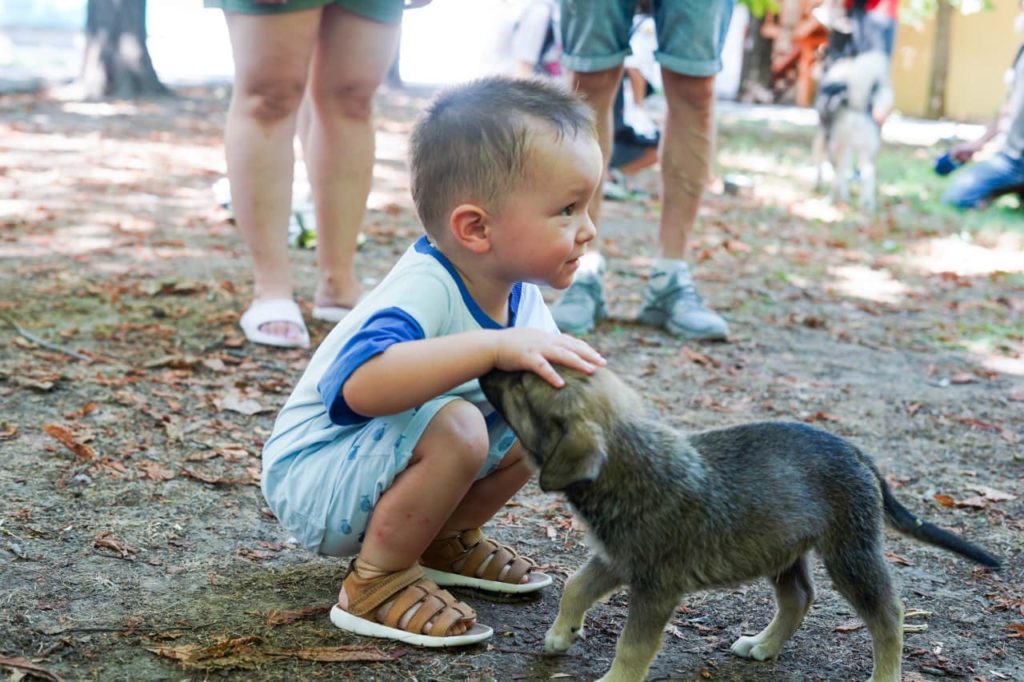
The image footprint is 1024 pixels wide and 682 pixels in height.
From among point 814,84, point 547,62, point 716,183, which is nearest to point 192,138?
point 547,62

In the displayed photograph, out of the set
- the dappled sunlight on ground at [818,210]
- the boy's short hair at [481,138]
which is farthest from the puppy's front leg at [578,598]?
the dappled sunlight on ground at [818,210]

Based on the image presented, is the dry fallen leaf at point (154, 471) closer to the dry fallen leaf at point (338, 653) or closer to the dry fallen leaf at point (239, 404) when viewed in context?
the dry fallen leaf at point (239, 404)

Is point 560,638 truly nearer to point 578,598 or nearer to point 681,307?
point 578,598

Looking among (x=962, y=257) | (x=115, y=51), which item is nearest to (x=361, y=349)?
(x=962, y=257)

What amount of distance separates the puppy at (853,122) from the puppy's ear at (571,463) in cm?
940

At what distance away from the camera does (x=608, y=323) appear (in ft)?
20.2

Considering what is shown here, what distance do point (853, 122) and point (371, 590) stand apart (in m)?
10.1

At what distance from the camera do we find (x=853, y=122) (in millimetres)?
11680

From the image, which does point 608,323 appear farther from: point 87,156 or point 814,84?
point 814,84

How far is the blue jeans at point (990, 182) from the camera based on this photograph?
11.3 meters

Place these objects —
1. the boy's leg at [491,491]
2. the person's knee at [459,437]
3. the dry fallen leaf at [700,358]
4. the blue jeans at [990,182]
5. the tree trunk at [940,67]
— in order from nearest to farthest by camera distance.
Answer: the person's knee at [459,437] < the boy's leg at [491,491] < the dry fallen leaf at [700,358] < the blue jeans at [990,182] < the tree trunk at [940,67]

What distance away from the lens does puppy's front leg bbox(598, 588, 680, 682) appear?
258 centimetres

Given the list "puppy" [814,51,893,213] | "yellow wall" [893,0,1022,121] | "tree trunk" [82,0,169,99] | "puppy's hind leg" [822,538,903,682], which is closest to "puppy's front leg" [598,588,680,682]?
"puppy's hind leg" [822,538,903,682]

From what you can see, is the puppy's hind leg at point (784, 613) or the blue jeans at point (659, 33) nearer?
the puppy's hind leg at point (784, 613)
